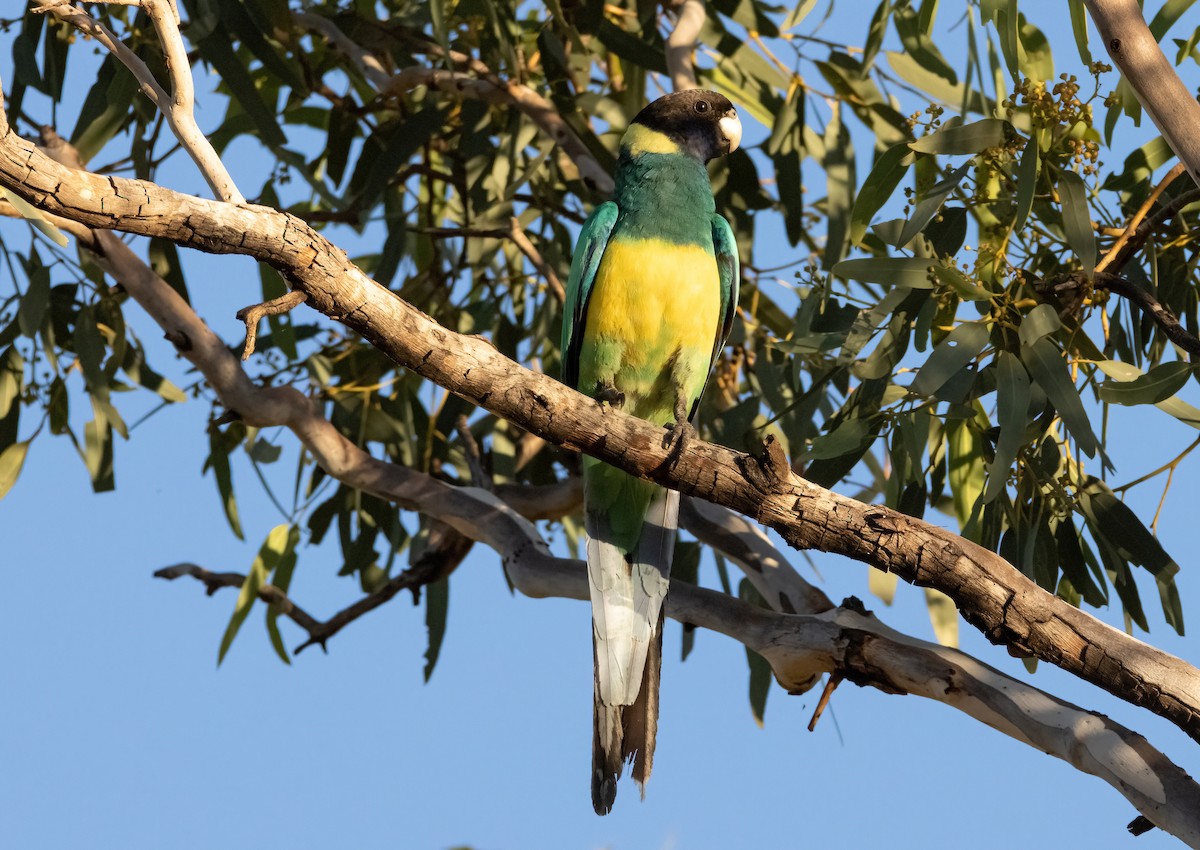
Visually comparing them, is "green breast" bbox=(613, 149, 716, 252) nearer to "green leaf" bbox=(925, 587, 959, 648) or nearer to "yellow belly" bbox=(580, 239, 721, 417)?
"yellow belly" bbox=(580, 239, 721, 417)

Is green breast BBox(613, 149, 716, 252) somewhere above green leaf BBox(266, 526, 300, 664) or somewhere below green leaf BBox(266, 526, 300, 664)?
above

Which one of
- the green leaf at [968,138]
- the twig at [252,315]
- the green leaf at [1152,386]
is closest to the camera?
the twig at [252,315]

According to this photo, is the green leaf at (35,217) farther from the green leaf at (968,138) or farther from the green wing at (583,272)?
the green leaf at (968,138)

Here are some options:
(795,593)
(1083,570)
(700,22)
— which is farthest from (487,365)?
(700,22)

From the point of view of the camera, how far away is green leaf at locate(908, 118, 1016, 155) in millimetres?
2631

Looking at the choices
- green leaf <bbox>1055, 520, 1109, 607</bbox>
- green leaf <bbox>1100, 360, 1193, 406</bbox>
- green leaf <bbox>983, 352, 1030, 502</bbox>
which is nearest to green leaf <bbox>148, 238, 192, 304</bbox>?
green leaf <bbox>983, 352, 1030, 502</bbox>

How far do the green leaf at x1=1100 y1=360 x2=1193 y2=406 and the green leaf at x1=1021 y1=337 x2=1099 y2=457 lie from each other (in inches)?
2.6

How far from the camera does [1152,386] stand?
7.61 feet

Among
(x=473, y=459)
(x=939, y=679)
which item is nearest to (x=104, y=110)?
(x=473, y=459)

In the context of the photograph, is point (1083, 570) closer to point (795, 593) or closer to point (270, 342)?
point (795, 593)

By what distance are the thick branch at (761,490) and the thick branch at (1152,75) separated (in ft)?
2.48

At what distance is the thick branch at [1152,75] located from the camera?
2.13 metres

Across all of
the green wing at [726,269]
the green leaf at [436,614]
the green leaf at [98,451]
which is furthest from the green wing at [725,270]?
the green leaf at [98,451]

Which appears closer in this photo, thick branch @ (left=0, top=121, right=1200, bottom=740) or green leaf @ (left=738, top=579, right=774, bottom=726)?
thick branch @ (left=0, top=121, right=1200, bottom=740)
